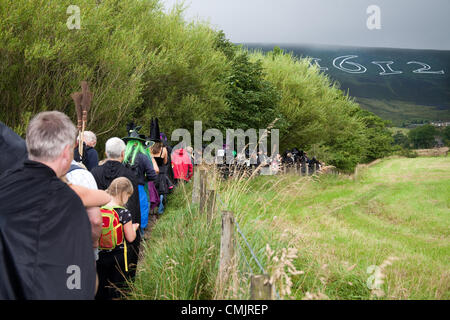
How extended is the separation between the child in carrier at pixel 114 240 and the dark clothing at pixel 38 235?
1.74 metres

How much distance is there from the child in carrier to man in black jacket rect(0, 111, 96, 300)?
172 centimetres

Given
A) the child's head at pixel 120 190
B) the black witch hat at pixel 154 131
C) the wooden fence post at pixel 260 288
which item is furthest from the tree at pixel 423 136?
the wooden fence post at pixel 260 288

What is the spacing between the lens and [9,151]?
9.36 feet

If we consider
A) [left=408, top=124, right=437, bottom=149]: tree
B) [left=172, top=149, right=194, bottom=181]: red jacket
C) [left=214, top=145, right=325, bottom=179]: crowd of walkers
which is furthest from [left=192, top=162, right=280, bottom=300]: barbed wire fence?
[left=408, top=124, right=437, bottom=149]: tree

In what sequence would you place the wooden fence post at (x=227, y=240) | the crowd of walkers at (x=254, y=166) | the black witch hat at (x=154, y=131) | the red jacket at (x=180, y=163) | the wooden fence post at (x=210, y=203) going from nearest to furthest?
1. the wooden fence post at (x=227, y=240)
2. the wooden fence post at (x=210, y=203)
3. the crowd of walkers at (x=254, y=166)
4. the black witch hat at (x=154, y=131)
5. the red jacket at (x=180, y=163)

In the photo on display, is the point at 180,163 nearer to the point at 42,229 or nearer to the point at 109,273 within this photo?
the point at 109,273

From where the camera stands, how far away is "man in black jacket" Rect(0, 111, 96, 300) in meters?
2.30

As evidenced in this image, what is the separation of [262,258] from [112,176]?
2304mm

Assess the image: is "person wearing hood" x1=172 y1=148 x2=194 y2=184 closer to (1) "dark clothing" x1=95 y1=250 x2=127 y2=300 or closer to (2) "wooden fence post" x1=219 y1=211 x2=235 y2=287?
(1) "dark clothing" x1=95 y1=250 x2=127 y2=300

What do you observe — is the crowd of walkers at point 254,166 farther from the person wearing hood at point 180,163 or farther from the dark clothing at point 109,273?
the dark clothing at point 109,273

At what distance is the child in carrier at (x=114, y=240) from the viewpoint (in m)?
4.16
